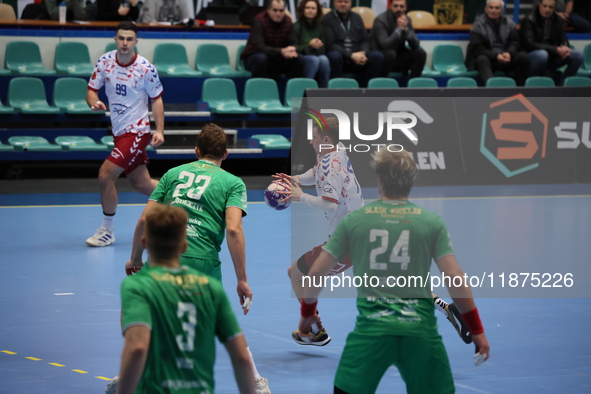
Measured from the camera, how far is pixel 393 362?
3.85 m

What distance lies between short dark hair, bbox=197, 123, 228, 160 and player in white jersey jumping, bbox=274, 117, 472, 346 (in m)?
0.89

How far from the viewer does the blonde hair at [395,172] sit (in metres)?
3.99

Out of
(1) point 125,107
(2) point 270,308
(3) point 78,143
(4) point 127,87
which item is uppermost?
(4) point 127,87

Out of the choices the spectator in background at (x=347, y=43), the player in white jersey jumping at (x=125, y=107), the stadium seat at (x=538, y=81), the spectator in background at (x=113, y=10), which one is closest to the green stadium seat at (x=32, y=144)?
the spectator in background at (x=113, y=10)

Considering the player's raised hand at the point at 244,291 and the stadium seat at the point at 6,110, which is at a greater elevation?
the player's raised hand at the point at 244,291

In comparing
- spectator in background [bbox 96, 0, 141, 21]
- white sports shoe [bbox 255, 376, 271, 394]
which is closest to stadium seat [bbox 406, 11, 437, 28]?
spectator in background [bbox 96, 0, 141, 21]

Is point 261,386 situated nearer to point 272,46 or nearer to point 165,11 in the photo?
point 272,46

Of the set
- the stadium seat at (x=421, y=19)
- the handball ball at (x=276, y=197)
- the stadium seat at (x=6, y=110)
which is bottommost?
the stadium seat at (x=6, y=110)

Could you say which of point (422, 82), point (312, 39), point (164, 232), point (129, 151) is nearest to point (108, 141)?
point (312, 39)

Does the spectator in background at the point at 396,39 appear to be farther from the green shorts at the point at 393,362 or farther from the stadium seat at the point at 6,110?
the green shorts at the point at 393,362

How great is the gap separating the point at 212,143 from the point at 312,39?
454 inches

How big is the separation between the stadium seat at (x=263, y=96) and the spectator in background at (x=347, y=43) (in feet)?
4.36

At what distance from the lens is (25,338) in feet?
20.6

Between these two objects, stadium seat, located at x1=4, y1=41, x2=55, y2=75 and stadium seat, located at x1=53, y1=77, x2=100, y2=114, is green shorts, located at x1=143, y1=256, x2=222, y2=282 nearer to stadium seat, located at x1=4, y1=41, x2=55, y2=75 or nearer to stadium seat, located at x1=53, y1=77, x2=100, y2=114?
stadium seat, located at x1=53, y1=77, x2=100, y2=114
